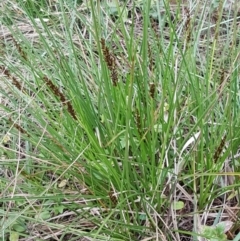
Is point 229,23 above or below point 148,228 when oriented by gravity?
above

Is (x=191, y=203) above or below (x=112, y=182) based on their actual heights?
below

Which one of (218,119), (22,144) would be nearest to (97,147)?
(218,119)

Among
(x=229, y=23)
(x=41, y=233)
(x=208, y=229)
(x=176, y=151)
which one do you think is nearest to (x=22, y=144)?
(x=41, y=233)

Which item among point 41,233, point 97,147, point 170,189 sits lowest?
point 41,233

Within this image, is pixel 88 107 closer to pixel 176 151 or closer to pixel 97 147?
pixel 97 147

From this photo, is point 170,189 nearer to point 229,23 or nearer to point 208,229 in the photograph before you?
point 208,229

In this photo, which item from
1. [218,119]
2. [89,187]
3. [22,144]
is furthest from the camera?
[22,144]

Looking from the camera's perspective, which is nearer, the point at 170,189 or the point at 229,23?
the point at 170,189

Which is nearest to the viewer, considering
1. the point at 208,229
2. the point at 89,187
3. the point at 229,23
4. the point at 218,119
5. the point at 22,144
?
the point at 208,229

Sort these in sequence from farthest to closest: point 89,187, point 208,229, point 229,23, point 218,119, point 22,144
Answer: point 229,23
point 22,144
point 218,119
point 89,187
point 208,229
